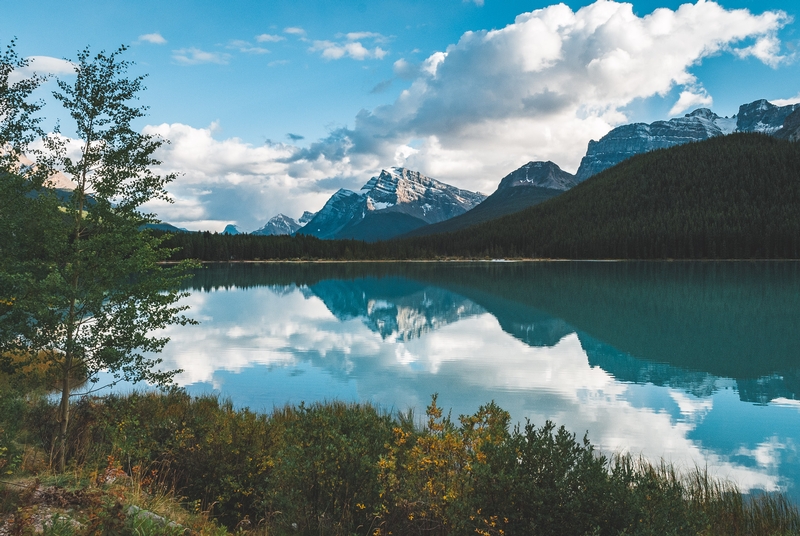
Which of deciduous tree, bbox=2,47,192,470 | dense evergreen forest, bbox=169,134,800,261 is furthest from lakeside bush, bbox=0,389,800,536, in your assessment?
dense evergreen forest, bbox=169,134,800,261

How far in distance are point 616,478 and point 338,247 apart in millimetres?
177889

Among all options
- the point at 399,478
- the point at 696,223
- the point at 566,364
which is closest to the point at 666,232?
the point at 696,223

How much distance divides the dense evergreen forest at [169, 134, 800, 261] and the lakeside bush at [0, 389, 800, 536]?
152961 mm

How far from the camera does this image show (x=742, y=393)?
19594 mm

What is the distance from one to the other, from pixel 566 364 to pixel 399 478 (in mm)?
18643

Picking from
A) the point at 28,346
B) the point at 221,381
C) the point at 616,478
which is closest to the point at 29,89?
the point at 28,346

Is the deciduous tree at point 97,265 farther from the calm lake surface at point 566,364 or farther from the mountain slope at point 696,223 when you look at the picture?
the mountain slope at point 696,223

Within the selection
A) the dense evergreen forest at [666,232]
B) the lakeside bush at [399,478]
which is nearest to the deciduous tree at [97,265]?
the lakeside bush at [399,478]

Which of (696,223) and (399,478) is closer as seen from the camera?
(399,478)

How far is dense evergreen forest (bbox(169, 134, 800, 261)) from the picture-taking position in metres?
147

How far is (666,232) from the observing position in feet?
513

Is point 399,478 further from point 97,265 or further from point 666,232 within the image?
Answer: point 666,232

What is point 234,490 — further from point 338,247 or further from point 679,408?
point 338,247

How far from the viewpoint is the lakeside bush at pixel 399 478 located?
5953 mm
